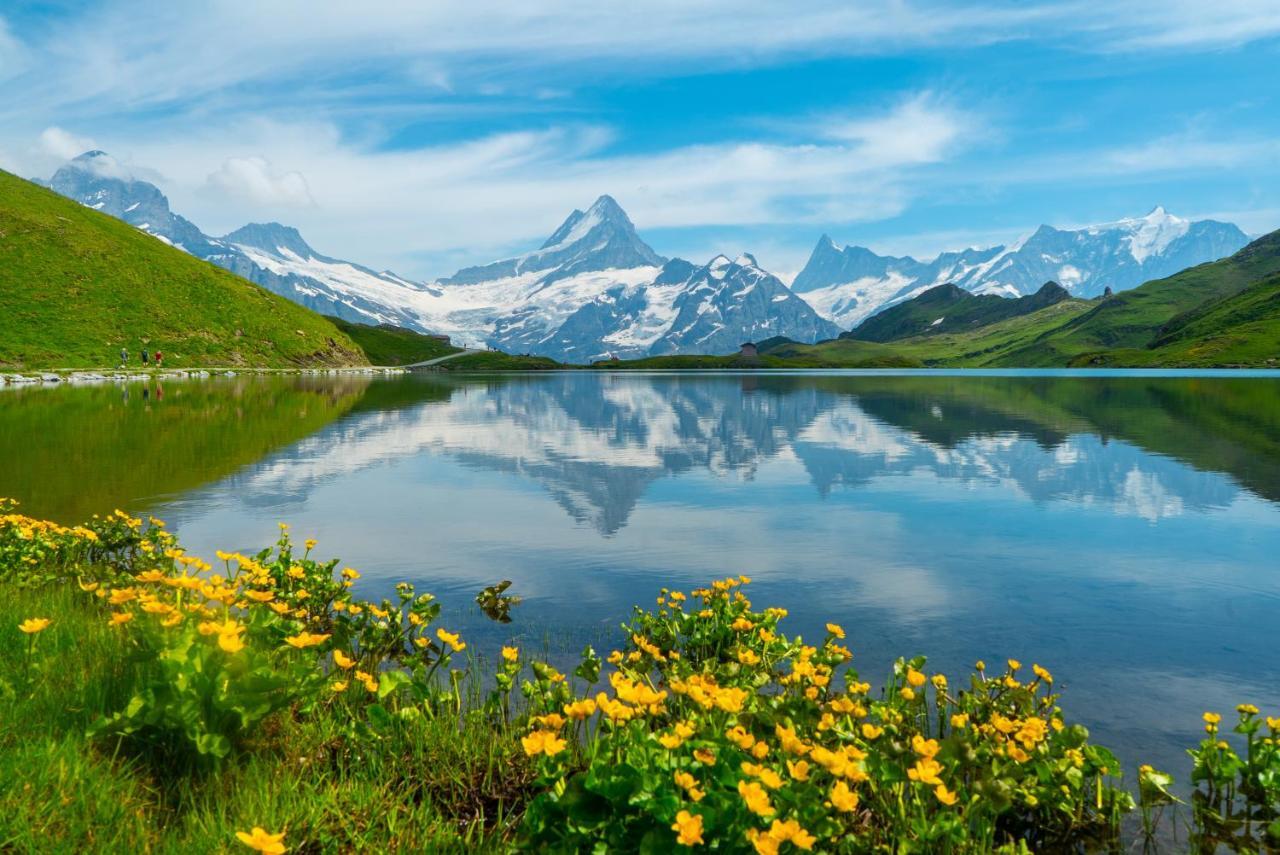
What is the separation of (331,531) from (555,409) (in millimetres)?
59174

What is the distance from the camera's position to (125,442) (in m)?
39.6

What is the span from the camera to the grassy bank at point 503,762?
5805 millimetres

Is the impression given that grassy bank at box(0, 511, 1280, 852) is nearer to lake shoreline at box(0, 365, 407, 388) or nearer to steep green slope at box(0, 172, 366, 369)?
lake shoreline at box(0, 365, 407, 388)

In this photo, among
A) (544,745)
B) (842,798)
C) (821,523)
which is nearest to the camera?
(842,798)

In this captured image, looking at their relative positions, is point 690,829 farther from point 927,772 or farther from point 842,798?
point 927,772

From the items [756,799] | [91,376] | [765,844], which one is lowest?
[765,844]

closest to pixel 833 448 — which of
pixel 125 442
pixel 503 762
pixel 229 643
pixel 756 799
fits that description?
pixel 503 762

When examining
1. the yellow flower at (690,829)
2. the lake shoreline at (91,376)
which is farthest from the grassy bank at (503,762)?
the lake shoreline at (91,376)

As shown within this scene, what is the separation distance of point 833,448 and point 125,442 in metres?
39.5

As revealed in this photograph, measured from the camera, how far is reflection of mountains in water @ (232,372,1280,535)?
30734 mm

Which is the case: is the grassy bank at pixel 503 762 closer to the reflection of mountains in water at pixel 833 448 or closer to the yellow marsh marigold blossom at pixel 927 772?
the yellow marsh marigold blossom at pixel 927 772

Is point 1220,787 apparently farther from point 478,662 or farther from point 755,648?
point 478,662

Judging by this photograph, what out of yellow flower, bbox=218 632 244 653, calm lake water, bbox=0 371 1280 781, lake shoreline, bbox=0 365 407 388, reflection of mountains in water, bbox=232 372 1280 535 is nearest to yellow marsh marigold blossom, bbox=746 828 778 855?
yellow flower, bbox=218 632 244 653

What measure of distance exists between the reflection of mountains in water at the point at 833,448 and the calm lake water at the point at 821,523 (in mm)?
321
